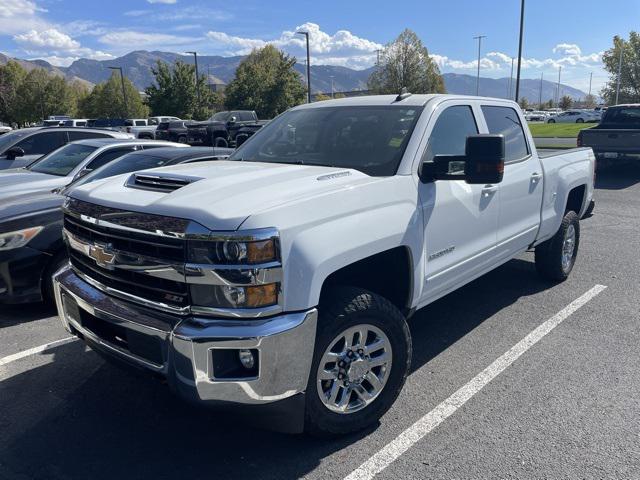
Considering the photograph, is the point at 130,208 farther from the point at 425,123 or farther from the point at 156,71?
the point at 156,71

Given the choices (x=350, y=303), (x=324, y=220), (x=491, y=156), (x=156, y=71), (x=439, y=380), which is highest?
(x=156, y=71)

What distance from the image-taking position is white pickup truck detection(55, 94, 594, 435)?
2.54 m

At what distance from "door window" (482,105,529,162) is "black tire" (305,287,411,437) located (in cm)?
216

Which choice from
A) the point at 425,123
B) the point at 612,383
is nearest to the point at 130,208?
the point at 425,123

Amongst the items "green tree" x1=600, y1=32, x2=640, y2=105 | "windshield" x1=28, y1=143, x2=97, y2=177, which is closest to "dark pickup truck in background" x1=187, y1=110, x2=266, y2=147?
"windshield" x1=28, y1=143, x2=97, y2=177

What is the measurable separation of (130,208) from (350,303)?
122cm

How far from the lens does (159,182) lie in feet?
10.2

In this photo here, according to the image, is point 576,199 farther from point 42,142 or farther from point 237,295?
point 42,142

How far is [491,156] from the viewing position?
3230 millimetres

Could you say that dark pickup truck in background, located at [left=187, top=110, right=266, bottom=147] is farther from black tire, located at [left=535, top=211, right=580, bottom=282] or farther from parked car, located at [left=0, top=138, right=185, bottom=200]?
black tire, located at [left=535, top=211, right=580, bottom=282]

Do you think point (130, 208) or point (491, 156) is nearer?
point (130, 208)

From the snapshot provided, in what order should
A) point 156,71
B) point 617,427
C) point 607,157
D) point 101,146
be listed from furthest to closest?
point 156,71 < point 607,157 < point 101,146 < point 617,427

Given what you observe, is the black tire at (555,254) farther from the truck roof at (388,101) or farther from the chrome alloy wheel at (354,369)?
the chrome alloy wheel at (354,369)

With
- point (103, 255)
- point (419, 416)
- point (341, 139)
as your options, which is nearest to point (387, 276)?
point (419, 416)
